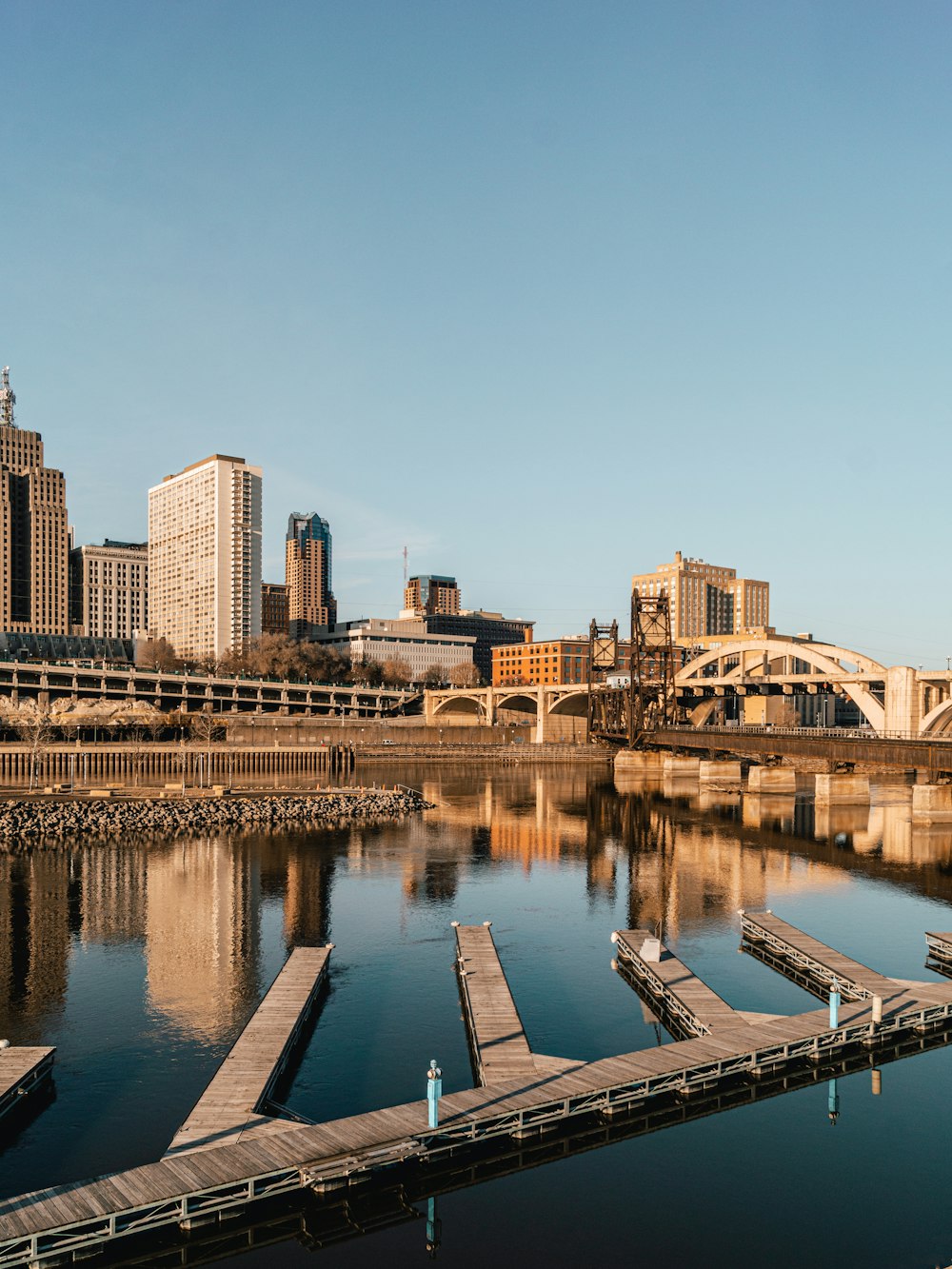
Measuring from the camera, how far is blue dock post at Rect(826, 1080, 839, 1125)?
29267 millimetres

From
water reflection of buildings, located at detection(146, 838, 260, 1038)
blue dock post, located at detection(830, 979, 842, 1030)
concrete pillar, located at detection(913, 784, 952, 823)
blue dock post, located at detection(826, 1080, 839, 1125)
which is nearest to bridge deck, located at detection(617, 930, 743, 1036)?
blue dock post, located at detection(830, 979, 842, 1030)

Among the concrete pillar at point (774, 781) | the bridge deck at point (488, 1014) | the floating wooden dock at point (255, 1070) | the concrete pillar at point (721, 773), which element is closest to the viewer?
the floating wooden dock at point (255, 1070)

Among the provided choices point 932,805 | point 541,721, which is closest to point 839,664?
point 932,805

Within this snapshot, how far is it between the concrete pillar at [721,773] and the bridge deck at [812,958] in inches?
2892

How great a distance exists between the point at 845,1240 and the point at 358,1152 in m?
11.2

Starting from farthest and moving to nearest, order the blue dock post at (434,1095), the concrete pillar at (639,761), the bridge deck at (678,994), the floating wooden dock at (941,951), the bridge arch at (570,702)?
the bridge arch at (570,702) → the concrete pillar at (639,761) → the floating wooden dock at (941,951) → the bridge deck at (678,994) → the blue dock post at (434,1095)

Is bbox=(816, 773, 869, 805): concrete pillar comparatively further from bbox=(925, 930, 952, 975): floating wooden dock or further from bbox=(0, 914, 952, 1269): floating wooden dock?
bbox=(0, 914, 952, 1269): floating wooden dock

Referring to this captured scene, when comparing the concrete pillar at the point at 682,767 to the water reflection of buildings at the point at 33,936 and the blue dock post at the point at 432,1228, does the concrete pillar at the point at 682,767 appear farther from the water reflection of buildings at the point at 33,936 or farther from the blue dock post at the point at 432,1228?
the blue dock post at the point at 432,1228

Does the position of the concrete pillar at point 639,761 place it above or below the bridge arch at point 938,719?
below

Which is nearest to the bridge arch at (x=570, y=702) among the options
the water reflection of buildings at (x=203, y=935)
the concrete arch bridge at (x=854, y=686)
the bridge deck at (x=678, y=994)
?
the concrete arch bridge at (x=854, y=686)

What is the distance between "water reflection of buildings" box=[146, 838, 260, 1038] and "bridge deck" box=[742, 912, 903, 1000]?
22.6m

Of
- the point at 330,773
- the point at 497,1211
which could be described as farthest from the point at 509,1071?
the point at 330,773

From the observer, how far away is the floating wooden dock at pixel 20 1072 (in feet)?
95.8

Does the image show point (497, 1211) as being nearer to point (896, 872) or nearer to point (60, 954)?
point (60, 954)
